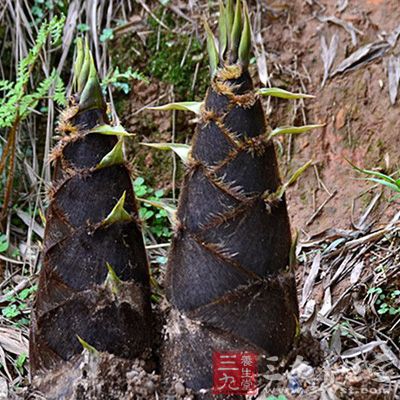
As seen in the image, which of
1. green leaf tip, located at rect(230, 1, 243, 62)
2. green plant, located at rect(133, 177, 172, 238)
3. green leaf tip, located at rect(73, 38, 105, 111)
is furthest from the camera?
green plant, located at rect(133, 177, 172, 238)

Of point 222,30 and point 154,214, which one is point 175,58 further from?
point 222,30

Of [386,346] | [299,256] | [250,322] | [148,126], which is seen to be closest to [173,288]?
[250,322]

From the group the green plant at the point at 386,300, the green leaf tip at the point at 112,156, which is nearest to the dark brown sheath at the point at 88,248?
the green leaf tip at the point at 112,156

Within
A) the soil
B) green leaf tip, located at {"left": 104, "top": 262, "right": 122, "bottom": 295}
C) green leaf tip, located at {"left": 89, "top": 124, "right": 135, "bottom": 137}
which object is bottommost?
the soil

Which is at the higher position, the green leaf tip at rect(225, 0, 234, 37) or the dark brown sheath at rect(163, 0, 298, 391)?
the green leaf tip at rect(225, 0, 234, 37)

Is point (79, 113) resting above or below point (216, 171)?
above

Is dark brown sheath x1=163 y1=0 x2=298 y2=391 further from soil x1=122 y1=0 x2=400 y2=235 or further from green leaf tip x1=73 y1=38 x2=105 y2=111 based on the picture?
soil x1=122 y1=0 x2=400 y2=235

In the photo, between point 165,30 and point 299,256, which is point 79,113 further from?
point 165,30

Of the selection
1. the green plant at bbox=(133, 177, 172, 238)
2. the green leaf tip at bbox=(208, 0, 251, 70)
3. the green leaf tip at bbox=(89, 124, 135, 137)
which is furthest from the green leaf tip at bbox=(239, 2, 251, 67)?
the green plant at bbox=(133, 177, 172, 238)

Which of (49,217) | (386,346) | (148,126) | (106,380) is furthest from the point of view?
(148,126)
